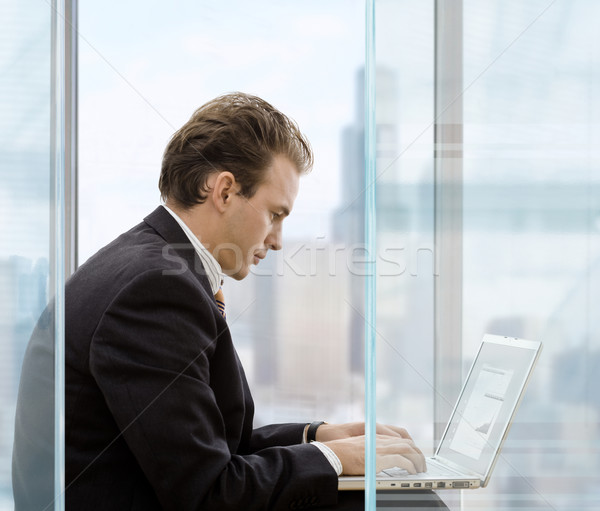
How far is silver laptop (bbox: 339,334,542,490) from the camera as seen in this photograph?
63 cm

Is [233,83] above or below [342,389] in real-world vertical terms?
above

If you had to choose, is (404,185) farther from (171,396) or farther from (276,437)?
(276,437)

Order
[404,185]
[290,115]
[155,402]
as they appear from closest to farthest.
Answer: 1. [404,185]
2. [155,402]
3. [290,115]

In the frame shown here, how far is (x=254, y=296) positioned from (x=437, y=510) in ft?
3.27

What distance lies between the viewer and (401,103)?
1.97 ft

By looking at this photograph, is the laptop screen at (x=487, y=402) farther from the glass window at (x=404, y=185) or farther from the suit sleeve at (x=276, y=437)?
the suit sleeve at (x=276, y=437)

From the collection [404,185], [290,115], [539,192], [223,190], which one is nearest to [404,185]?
[404,185]

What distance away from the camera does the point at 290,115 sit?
1.54 m

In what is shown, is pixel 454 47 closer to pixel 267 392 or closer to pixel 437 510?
pixel 437 510

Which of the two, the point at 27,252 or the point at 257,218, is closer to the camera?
the point at 27,252

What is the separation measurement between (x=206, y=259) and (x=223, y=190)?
12 cm

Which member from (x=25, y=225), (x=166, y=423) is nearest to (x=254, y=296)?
(x=166, y=423)

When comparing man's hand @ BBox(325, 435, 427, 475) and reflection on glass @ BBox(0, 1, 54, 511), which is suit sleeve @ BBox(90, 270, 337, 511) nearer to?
reflection on glass @ BBox(0, 1, 54, 511)

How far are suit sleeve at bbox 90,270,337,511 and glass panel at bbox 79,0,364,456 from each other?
0.76 metres
